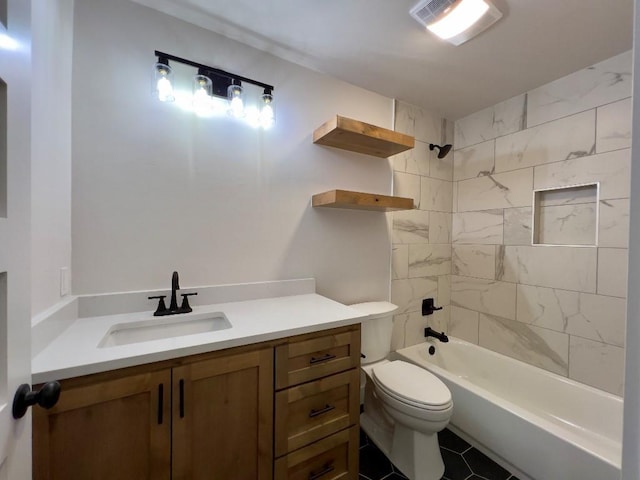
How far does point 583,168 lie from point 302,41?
1968mm

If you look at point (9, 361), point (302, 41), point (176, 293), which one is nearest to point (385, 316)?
point (176, 293)

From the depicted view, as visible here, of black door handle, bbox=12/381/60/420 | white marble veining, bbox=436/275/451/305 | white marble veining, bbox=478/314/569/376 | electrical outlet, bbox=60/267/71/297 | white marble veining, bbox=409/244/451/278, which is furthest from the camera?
white marble veining, bbox=436/275/451/305

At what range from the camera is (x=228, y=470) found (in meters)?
0.99

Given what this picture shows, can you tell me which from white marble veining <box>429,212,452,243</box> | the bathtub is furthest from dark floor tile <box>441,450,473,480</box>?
white marble veining <box>429,212,452,243</box>

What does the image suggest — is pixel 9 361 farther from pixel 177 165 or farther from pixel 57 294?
pixel 177 165

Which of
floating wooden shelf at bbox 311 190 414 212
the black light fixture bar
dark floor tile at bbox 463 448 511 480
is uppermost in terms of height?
the black light fixture bar

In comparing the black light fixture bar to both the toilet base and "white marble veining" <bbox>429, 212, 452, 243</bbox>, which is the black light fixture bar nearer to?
"white marble veining" <bbox>429, 212, 452, 243</bbox>

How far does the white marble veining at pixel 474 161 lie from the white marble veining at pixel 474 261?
2.13 ft

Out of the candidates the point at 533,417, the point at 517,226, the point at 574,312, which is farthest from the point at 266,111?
the point at 574,312

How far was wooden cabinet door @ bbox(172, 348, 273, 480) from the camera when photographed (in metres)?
0.91

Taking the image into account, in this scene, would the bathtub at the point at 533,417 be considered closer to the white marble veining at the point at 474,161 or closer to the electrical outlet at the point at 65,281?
the white marble veining at the point at 474,161

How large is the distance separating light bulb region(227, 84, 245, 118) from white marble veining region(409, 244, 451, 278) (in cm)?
165

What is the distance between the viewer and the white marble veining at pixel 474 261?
7.19ft

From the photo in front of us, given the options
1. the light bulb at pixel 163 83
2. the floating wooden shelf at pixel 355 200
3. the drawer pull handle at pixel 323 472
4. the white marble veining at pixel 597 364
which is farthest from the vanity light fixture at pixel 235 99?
the white marble veining at pixel 597 364
